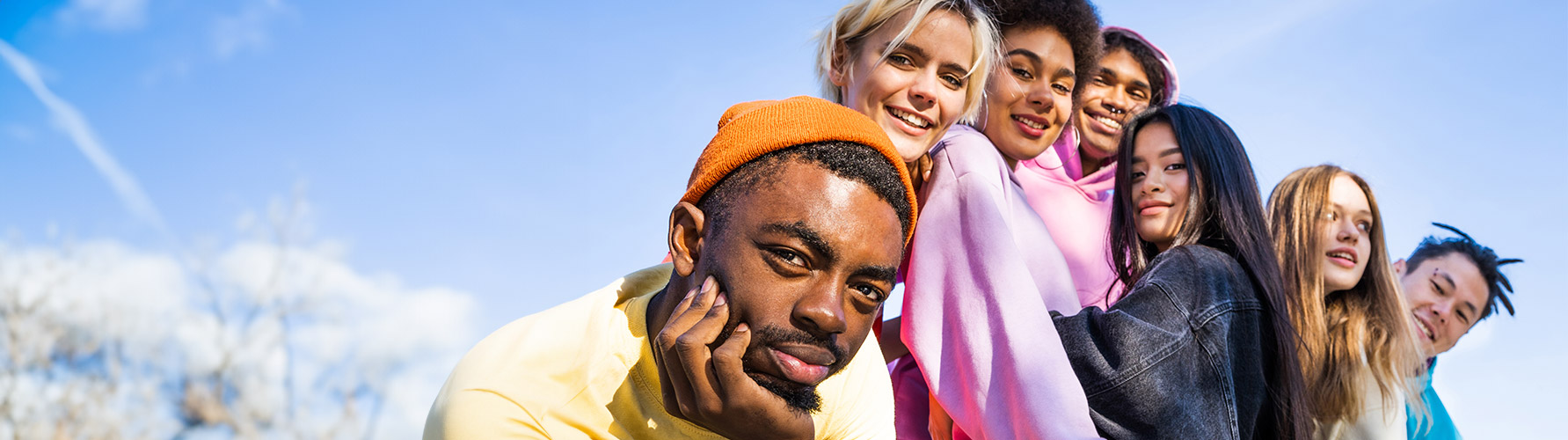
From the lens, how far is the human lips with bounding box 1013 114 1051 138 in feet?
14.7

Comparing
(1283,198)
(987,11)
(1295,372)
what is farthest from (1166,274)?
(1283,198)

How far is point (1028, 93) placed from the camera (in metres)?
4.46

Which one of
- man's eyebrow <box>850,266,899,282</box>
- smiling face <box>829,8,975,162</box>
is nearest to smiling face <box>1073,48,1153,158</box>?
smiling face <box>829,8,975,162</box>

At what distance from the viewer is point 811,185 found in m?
2.50

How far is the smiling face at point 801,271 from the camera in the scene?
239 cm

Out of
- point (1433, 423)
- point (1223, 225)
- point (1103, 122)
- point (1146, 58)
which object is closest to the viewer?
point (1223, 225)

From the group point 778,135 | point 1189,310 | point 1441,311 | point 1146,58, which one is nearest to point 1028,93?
point 1146,58

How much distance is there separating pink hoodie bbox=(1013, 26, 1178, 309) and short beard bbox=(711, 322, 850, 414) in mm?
1920

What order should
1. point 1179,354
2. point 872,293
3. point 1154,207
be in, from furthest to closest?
point 1154,207
point 1179,354
point 872,293

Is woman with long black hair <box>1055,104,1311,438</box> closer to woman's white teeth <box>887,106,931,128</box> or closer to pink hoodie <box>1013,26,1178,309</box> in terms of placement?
pink hoodie <box>1013,26,1178,309</box>

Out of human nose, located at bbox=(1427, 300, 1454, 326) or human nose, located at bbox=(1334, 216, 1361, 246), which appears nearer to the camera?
human nose, located at bbox=(1334, 216, 1361, 246)

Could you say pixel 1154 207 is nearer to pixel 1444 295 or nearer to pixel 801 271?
pixel 801 271

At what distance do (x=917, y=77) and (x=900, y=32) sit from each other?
18 centimetres

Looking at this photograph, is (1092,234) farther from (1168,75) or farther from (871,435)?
(871,435)
